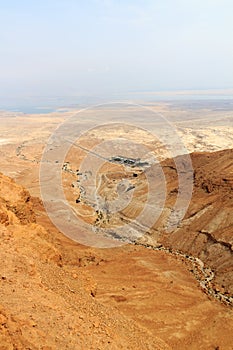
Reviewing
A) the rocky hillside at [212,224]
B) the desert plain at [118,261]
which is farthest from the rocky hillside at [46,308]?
the rocky hillside at [212,224]

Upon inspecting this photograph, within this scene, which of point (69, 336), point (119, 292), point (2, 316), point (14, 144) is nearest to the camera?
point (2, 316)

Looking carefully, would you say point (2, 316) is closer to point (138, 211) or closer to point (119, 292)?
point (119, 292)

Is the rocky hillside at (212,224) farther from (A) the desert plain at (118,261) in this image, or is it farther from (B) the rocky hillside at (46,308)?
(B) the rocky hillside at (46,308)

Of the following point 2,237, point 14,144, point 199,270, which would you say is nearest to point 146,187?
point 199,270

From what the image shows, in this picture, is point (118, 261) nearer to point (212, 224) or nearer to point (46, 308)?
point (212, 224)

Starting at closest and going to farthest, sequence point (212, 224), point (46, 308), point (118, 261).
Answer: point (46, 308), point (118, 261), point (212, 224)

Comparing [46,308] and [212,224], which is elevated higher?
[46,308]

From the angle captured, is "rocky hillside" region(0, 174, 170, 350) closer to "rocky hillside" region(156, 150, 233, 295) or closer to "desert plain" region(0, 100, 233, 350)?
"desert plain" region(0, 100, 233, 350)

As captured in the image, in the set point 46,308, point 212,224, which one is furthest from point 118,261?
point 46,308

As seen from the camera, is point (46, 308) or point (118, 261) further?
point (118, 261)

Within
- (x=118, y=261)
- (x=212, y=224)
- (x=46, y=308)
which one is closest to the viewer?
(x=46, y=308)

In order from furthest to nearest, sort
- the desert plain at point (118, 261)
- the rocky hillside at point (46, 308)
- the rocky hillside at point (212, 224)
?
the rocky hillside at point (212, 224) → the desert plain at point (118, 261) → the rocky hillside at point (46, 308)
